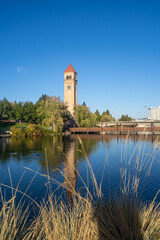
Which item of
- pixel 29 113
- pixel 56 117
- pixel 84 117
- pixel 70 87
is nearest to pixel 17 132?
pixel 56 117

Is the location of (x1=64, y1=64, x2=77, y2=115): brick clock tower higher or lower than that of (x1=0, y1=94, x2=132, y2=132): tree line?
higher

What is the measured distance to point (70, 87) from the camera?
69562 millimetres

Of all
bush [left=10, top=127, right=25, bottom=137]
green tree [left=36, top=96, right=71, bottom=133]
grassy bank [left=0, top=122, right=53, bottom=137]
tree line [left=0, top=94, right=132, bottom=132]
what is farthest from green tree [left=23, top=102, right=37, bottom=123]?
bush [left=10, top=127, right=25, bottom=137]

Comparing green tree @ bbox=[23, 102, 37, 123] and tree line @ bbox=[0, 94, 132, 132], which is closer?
tree line @ bbox=[0, 94, 132, 132]

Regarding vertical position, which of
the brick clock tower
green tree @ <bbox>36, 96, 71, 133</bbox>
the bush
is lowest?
the bush

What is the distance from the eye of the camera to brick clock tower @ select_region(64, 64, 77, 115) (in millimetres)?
68000

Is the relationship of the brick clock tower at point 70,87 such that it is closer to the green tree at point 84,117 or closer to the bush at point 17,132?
the green tree at point 84,117

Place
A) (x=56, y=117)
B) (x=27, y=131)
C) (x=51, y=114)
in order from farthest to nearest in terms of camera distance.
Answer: (x=51, y=114) < (x=56, y=117) < (x=27, y=131)

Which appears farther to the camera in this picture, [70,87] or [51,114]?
[70,87]

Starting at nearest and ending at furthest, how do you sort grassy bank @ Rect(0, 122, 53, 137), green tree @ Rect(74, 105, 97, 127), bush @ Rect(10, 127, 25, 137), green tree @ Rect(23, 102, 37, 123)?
bush @ Rect(10, 127, 25, 137) → grassy bank @ Rect(0, 122, 53, 137) → green tree @ Rect(74, 105, 97, 127) → green tree @ Rect(23, 102, 37, 123)

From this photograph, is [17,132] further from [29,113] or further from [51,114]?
[29,113]

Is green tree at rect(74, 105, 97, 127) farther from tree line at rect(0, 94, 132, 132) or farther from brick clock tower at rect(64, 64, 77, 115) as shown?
brick clock tower at rect(64, 64, 77, 115)

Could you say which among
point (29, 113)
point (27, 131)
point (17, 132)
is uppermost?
point (29, 113)

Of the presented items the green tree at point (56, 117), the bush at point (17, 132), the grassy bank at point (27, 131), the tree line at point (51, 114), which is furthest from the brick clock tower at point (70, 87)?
the bush at point (17, 132)
